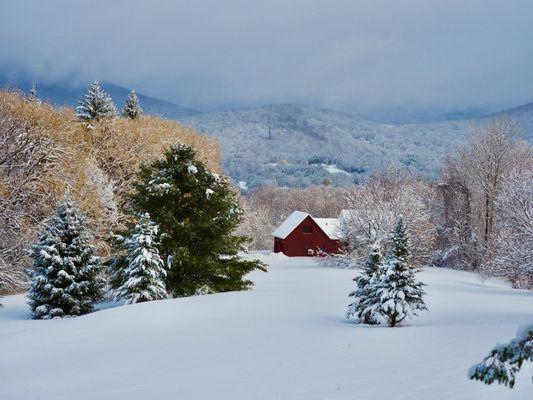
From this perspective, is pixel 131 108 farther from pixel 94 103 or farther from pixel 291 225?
pixel 291 225

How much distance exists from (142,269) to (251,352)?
9.36 meters

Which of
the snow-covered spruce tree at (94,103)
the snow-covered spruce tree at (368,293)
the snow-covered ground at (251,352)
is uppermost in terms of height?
the snow-covered spruce tree at (94,103)

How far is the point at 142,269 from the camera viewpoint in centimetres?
2016

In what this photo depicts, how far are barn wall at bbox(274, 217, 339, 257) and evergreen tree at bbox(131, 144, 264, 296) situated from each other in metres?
34.6

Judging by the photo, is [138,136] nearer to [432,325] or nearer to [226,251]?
[226,251]

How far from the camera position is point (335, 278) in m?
31.9

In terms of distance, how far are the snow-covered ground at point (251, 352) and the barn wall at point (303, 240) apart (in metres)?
38.3

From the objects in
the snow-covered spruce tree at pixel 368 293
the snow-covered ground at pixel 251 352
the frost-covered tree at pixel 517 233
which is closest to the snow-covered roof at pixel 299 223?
the frost-covered tree at pixel 517 233

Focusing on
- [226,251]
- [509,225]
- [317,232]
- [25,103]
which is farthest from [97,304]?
[317,232]

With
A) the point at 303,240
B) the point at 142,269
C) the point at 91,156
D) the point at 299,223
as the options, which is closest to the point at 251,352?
the point at 142,269

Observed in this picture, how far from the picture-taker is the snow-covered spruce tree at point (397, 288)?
1413 centimetres

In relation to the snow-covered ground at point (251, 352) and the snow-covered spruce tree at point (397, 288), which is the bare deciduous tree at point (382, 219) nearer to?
the snow-covered ground at point (251, 352)

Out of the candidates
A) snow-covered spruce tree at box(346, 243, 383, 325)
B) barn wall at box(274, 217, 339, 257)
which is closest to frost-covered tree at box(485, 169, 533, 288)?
snow-covered spruce tree at box(346, 243, 383, 325)

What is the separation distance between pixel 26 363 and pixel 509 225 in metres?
24.0
